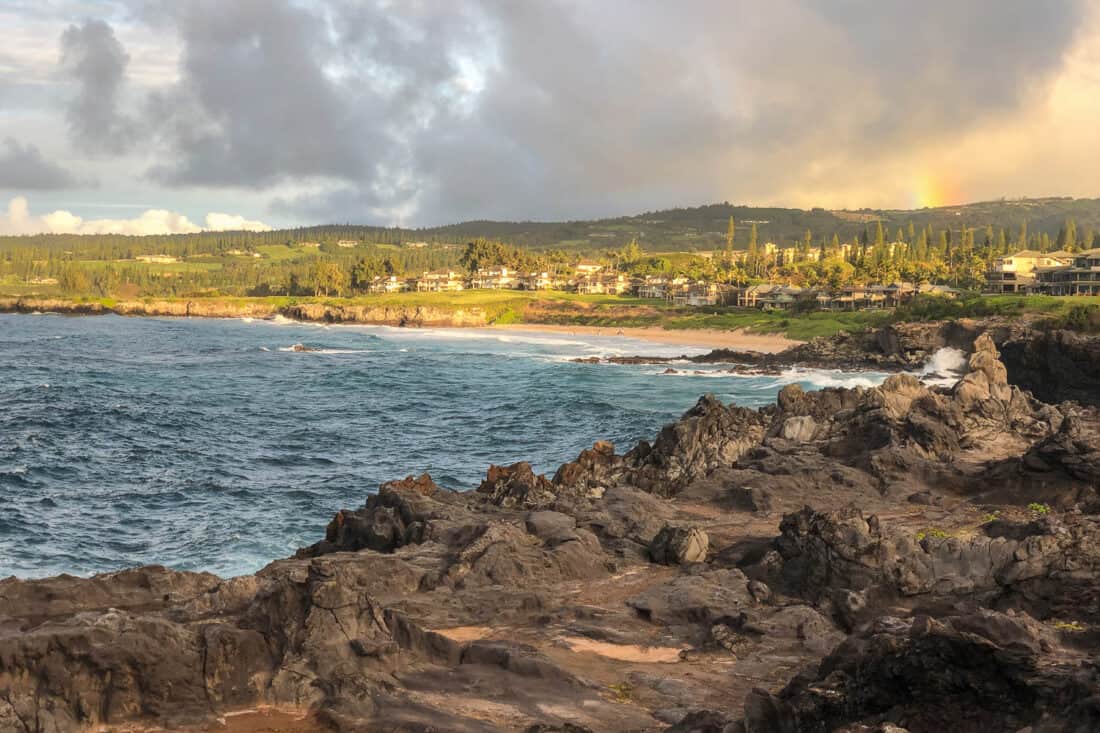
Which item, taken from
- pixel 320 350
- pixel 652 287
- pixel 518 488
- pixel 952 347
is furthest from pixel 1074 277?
pixel 518 488

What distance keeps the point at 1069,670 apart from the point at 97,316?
177 metres

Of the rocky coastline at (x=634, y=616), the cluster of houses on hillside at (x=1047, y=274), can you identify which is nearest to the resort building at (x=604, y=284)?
the cluster of houses on hillside at (x=1047, y=274)

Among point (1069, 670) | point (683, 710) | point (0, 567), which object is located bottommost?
point (0, 567)

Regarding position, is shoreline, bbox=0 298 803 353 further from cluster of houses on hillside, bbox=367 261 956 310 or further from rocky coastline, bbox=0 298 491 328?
cluster of houses on hillside, bbox=367 261 956 310

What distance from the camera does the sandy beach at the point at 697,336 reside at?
320 feet

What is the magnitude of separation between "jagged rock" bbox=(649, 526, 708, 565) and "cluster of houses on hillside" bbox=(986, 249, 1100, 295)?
4337 inches

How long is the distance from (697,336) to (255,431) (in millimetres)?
72495

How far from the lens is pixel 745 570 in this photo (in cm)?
1831

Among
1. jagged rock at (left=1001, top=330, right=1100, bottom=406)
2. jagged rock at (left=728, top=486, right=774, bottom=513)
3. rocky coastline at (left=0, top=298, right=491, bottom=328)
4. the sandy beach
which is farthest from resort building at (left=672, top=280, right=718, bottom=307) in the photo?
jagged rock at (left=728, top=486, right=774, bottom=513)

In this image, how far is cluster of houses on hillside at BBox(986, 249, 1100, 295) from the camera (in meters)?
118

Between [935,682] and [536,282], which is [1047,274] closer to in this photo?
[536,282]

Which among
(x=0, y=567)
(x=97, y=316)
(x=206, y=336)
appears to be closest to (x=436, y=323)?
(x=206, y=336)

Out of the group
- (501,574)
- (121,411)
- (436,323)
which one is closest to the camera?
(501,574)

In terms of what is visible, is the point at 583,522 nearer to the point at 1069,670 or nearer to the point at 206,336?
the point at 1069,670
